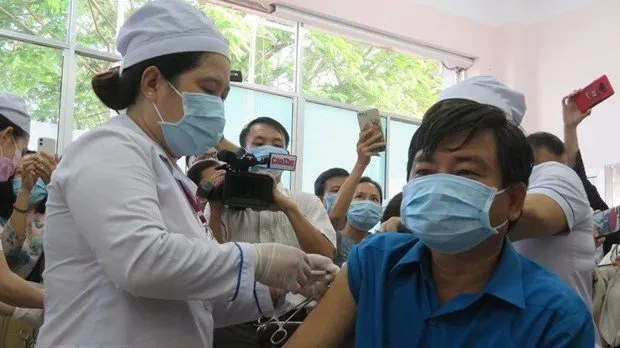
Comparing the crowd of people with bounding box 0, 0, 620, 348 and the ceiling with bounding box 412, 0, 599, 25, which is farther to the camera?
the ceiling with bounding box 412, 0, 599, 25

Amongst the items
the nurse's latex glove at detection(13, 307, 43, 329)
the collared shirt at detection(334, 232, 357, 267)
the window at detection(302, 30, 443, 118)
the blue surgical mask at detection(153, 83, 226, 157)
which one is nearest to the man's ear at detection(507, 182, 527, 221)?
the blue surgical mask at detection(153, 83, 226, 157)

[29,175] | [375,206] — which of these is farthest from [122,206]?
[375,206]

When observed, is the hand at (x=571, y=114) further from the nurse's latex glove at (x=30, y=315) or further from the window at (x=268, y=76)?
the window at (x=268, y=76)

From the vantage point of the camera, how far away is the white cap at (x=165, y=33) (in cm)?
141

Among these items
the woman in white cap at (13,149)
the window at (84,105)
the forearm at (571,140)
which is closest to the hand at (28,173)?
the woman in white cap at (13,149)

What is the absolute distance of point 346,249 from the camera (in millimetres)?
2883

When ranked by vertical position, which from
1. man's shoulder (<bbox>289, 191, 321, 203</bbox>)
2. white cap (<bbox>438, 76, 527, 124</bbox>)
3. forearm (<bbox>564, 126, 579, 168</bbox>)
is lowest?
man's shoulder (<bbox>289, 191, 321, 203</bbox>)

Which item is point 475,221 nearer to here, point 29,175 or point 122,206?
point 122,206

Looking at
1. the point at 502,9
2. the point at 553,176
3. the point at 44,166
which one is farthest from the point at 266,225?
the point at 502,9

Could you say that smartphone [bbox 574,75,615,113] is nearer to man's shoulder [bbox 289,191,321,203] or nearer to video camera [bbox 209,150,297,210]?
man's shoulder [bbox 289,191,321,203]

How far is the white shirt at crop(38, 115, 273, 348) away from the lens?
3.68ft

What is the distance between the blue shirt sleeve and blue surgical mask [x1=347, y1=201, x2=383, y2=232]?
2.19 meters

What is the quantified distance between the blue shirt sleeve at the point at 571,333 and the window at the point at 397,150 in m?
5.29

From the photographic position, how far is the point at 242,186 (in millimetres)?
2205
